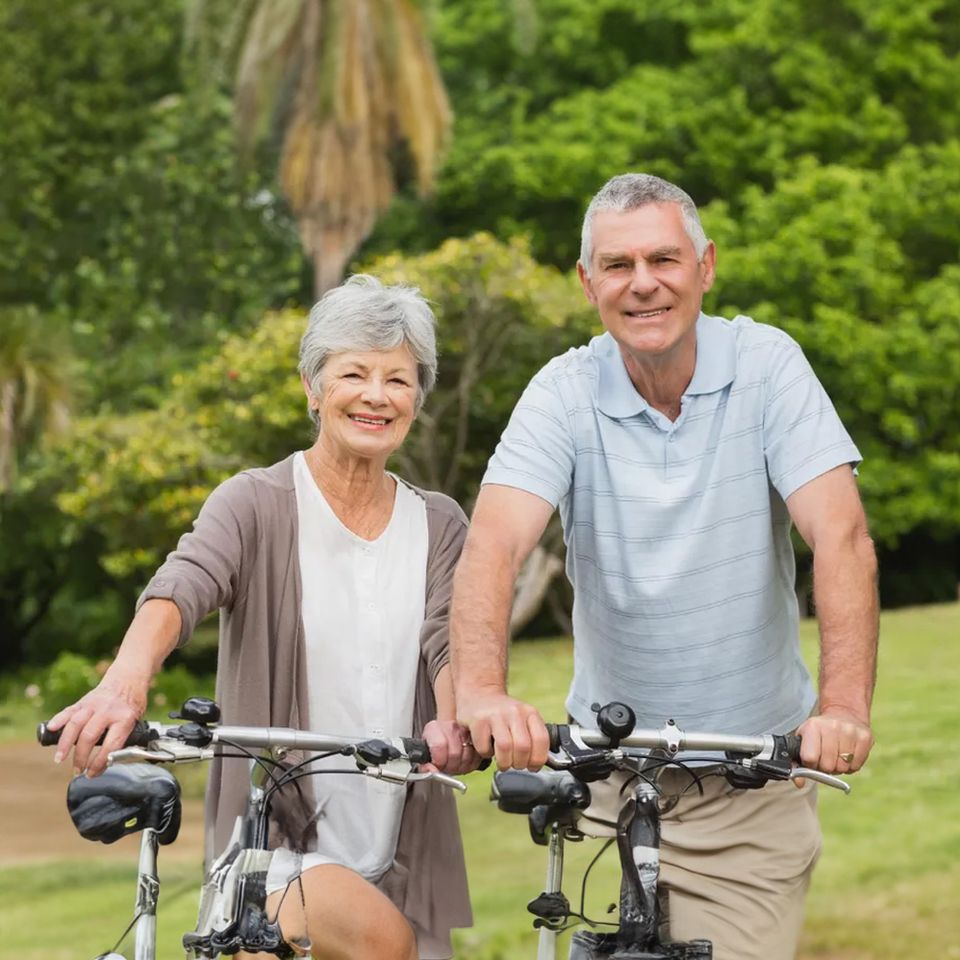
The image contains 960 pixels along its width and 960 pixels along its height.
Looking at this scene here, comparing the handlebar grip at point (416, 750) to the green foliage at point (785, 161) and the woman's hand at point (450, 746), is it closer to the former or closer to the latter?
the woman's hand at point (450, 746)

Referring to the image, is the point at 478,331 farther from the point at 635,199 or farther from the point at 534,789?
the point at 534,789

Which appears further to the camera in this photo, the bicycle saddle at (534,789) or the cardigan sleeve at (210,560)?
the cardigan sleeve at (210,560)

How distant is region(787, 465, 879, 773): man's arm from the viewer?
345 centimetres

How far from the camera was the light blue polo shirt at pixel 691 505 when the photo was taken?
3.64 metres

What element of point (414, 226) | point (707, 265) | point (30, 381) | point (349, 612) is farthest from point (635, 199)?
point (414, 226)

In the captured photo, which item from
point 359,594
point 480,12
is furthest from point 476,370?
point 359,594

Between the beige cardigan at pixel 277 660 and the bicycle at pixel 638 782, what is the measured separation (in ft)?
1.61

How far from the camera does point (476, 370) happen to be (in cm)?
2353

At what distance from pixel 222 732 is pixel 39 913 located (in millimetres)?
8973

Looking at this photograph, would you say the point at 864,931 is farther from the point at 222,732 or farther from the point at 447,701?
the point at 222,732

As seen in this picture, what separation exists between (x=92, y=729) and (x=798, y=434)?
1.46m

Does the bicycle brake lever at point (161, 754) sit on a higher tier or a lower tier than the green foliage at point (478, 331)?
lower

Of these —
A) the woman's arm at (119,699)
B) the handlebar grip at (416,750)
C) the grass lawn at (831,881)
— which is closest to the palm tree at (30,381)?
the grass lawn at (831,881)

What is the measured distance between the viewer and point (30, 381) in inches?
893
